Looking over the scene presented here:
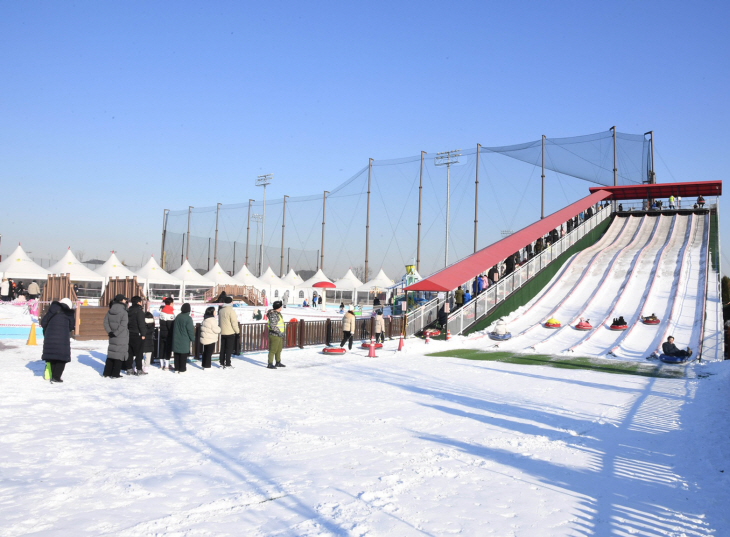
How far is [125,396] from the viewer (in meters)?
8.40

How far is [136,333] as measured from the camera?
1034 centimetres

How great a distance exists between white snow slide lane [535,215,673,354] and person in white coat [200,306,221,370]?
32.6 ft

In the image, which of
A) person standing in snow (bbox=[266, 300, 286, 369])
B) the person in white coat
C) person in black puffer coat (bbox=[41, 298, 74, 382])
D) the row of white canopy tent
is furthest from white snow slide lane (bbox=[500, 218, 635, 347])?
the row of white canopy tent

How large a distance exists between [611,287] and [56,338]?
70.9 feet

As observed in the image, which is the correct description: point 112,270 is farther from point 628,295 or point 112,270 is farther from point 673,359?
point 673,359

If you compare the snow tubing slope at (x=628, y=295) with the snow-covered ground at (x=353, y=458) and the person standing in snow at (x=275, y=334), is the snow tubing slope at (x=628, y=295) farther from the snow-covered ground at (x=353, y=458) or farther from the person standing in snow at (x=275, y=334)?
the person standing in snow at (x=275, y=334)

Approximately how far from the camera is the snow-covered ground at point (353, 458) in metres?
4.07

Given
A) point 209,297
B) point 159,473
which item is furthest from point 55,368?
point 209,297

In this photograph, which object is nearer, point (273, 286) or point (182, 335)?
point (182, 335)

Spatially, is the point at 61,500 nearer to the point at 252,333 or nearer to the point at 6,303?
the point at 252,333

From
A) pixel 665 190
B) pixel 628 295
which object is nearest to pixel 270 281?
pixel 628 295

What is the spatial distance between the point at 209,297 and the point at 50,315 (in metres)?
32.9

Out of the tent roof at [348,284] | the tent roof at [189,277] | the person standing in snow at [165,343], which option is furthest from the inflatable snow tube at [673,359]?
the tent roof at [189,277]

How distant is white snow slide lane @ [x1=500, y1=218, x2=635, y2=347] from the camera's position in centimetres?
2053
